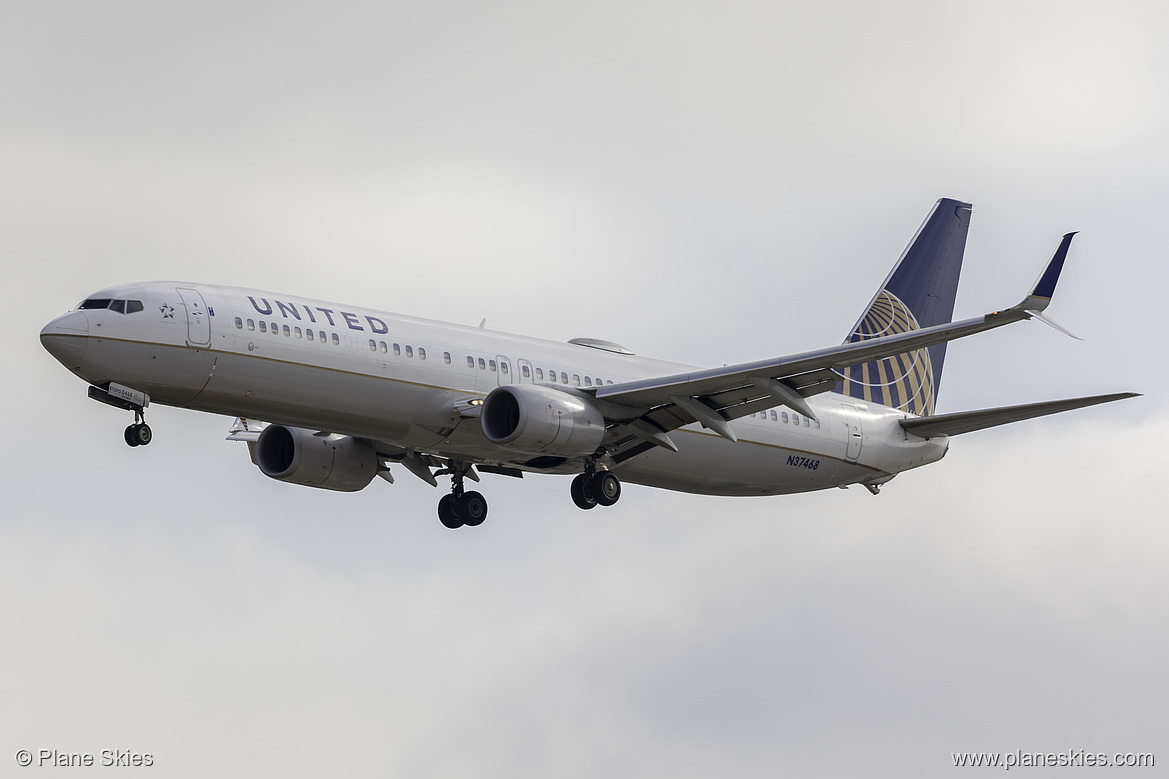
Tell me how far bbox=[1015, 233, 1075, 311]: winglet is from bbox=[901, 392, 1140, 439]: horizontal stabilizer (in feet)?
11.4

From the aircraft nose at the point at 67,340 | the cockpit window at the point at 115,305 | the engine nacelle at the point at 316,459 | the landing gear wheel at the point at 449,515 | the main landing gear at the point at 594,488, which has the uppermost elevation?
the cockpit window at the point at 115,305

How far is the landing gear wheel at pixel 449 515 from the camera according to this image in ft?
142

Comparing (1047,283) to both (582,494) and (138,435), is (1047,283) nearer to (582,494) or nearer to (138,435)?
(582,494)

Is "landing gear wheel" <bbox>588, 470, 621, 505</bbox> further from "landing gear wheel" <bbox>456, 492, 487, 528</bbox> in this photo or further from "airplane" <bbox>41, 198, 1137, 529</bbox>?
"landing gear wheel" <bbox>456, 492, 487, 528</bbox>

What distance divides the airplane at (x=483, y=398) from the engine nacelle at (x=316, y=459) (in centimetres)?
5

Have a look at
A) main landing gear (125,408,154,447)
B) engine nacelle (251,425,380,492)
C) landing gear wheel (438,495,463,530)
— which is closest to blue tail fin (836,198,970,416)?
landing gear wheel (438,495,463,530)

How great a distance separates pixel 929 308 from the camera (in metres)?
51.9

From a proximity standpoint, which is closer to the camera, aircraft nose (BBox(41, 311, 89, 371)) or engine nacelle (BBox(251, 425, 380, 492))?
aircraft nose (BBox(41, 311, 89, 371))

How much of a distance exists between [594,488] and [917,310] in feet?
55.6

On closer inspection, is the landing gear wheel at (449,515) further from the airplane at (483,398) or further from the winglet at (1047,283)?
the winglet at (1047,283)

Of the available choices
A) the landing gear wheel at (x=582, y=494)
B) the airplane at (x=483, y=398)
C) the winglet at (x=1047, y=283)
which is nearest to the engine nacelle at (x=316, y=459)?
the airplane at (x=483, y=398)

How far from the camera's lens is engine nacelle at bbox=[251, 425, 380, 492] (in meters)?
41.8

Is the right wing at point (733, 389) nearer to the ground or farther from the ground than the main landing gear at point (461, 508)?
farther from the ground

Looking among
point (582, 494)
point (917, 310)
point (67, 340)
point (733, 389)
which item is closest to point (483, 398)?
point (582, 494)
